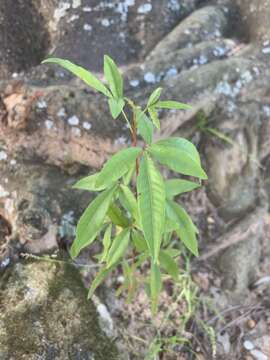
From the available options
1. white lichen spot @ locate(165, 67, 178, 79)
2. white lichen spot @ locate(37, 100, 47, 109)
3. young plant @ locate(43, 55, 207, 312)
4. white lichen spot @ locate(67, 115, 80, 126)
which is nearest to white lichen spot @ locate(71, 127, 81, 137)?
white lichen spot @ locate(67, 115, 80, 126)

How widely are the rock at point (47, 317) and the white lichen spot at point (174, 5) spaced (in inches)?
53.5

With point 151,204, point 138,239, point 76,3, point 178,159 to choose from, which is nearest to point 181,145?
point 178,159

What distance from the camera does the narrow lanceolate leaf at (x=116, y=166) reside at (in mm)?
1147

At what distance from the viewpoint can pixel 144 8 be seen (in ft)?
7.34

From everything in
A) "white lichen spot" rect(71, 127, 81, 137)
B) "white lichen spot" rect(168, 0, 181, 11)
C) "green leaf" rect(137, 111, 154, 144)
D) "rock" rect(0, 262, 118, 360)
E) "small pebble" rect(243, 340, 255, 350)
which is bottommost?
"small pebble" rect(243, 340, 255, 350)

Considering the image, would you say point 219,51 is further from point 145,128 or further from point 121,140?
point 145,128

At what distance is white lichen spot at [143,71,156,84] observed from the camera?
2.11 meters

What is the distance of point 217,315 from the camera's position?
2.02 m

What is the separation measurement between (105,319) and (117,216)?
48 cm

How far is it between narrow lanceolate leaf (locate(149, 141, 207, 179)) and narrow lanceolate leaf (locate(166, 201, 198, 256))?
1.05ft

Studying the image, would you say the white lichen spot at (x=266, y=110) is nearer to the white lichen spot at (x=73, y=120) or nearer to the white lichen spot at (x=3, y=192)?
the white lichen spot at (x=73, y=120)

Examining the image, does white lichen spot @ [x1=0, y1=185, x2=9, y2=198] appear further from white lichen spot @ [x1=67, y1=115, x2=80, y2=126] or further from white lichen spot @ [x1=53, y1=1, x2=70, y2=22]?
white lichen spot @ [x1=53, y1=1, x2=70, y2=22]

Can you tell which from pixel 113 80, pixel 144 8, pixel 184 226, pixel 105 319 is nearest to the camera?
pixel 113 80

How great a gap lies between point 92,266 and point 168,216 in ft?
1.84
